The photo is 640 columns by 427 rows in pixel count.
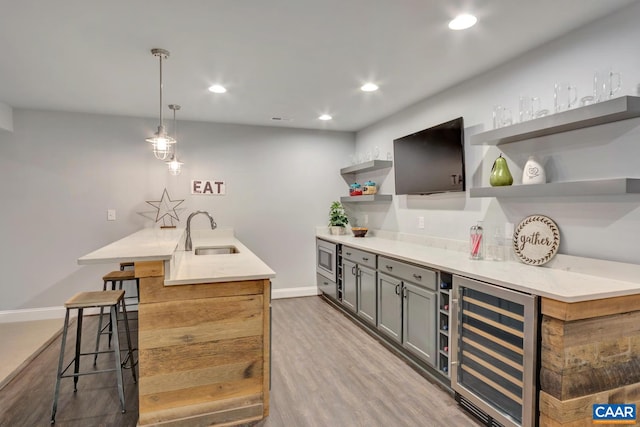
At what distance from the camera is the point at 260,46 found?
2.46 meters

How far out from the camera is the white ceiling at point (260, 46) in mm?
1996

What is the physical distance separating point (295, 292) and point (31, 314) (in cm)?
305

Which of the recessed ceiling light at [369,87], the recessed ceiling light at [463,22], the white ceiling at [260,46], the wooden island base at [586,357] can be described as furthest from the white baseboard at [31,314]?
the recessed ceiling light at [463,22]

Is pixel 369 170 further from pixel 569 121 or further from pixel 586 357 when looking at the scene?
pixel 586 357

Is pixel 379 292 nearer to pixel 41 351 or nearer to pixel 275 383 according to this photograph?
pixel 275 383

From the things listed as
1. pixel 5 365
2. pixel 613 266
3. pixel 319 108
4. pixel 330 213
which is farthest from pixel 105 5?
pixel 330 213

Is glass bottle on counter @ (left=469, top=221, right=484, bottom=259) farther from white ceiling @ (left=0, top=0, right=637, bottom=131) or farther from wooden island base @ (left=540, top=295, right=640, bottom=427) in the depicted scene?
white ceiling @ (left=0, top=0, right=637, bottom=131)

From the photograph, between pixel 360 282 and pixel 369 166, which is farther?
pixel 369 166

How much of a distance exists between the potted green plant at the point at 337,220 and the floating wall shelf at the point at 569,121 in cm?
252

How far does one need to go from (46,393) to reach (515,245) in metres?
3.46

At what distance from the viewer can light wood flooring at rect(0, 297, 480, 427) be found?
218cm

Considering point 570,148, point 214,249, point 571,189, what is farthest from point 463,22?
point 214,249

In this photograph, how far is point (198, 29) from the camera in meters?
2.21

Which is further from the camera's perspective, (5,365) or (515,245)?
(5,365)
